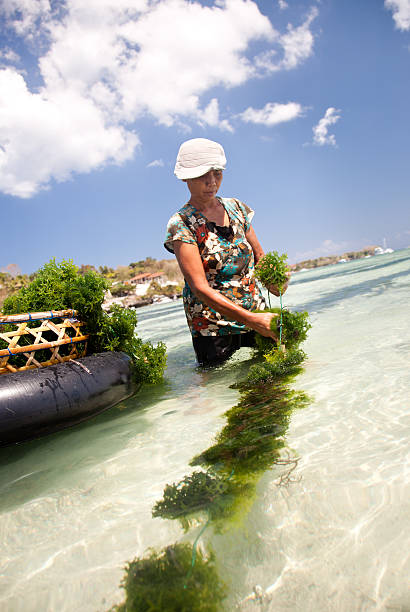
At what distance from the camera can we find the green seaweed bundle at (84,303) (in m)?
4.28

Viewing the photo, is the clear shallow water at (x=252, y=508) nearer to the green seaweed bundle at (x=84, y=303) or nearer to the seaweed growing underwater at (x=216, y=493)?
the seaweed growing underwater at (x=216, y=493)

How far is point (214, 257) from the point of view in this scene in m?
4.85

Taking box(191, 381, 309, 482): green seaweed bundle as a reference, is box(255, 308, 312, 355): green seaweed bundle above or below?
above

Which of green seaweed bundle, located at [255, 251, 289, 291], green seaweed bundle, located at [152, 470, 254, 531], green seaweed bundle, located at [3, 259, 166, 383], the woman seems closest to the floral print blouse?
the woman

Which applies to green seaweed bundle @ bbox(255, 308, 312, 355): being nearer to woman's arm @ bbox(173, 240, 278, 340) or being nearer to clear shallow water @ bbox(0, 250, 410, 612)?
woman's arm @ bbox(173, 240, 278, 340)

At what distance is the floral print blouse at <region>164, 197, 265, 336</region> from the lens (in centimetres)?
480

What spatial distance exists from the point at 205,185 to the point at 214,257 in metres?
0.88

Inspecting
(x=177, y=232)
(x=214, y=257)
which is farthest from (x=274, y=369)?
(x=177, y=232)

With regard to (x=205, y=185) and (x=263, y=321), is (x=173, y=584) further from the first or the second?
(x=205, y=185)

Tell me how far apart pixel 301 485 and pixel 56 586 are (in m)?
1.25

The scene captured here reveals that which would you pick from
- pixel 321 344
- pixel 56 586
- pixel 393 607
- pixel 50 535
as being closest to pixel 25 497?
pixel 50 535

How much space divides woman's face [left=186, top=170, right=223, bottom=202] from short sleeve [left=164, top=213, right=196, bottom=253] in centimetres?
35

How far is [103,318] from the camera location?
4539 millimetres

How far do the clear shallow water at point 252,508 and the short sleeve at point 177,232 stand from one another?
6.47 ft
